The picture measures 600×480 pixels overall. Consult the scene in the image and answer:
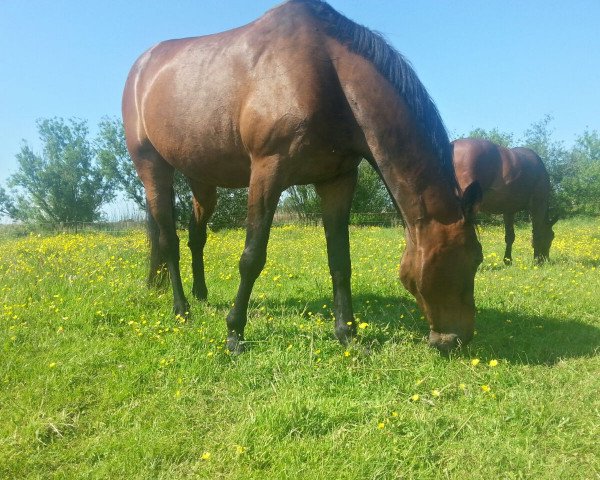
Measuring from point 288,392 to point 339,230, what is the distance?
1661mm

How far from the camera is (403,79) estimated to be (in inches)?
128

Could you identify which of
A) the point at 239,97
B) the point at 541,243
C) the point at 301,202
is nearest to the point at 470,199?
the point at 239,97

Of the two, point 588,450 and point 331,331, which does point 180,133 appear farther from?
point 588,450

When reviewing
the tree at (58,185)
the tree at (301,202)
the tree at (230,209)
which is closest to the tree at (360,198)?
the tree at (301,202)

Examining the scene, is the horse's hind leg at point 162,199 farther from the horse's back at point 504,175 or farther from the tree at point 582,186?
the tree at point 582,186

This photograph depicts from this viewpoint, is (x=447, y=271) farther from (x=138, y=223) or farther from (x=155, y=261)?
(x=138, y=223)

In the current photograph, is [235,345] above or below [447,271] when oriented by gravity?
below

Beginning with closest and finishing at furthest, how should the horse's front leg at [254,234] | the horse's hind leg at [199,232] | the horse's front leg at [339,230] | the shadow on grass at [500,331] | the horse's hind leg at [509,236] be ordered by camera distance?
the horse's front leg at [254,234], the shadow on grass at [500,331], the horse's front leg at [339,230], the horse's hind leg at [199,232], the horse's hind leg at [509,236]

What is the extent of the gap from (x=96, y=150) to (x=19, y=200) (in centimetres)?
688

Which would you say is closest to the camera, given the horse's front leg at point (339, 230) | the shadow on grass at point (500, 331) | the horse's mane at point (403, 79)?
the horse's mane at point (403, 79)

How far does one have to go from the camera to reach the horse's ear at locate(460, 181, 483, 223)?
3.13 meters

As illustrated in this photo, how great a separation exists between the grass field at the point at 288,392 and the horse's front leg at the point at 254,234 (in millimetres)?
179

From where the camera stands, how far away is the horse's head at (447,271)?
3.14 metres

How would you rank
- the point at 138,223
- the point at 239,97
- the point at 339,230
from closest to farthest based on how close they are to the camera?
1. the point at 239,97
2. the point at 339,230
3. the point at 138,223
